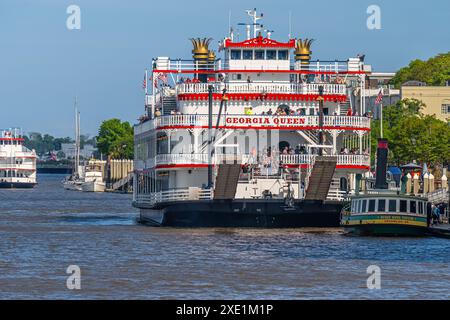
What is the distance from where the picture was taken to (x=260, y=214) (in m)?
73.3

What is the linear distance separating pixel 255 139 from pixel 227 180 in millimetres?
6500

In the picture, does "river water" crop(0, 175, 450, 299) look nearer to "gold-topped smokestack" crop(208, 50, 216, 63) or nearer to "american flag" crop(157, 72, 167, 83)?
"american flag" crop(157, 72, 167, 83)

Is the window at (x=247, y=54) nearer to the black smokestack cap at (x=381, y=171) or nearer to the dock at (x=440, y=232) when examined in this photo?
the black smokestack cap at (x=381, y=171)

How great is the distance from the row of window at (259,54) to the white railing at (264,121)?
633 centimetres

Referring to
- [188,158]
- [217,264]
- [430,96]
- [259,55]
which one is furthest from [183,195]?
[430,96]

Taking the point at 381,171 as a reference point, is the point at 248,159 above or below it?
above

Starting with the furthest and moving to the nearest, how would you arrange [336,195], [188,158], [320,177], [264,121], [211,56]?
[211,56] < [188,158] < [264,121] < [336,195] < [320,177]

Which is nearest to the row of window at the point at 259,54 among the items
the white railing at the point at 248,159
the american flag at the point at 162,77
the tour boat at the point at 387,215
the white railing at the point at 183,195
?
the american flag at the point at 162,77

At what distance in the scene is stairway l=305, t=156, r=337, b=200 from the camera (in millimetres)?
72750

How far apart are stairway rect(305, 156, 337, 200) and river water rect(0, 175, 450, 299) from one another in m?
1.98

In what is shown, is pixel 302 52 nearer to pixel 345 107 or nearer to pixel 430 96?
pixel 345 107

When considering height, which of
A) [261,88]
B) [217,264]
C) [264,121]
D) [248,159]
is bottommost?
[217,264]

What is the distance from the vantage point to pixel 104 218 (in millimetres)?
99250

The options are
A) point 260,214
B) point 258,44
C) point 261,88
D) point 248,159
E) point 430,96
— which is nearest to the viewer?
point 260,214
